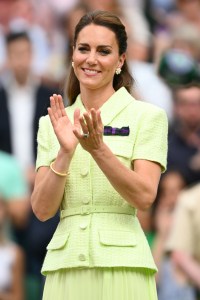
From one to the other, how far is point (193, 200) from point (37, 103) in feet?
7.04

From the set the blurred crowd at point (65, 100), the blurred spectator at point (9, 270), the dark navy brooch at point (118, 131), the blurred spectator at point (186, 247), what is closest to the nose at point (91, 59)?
the dark navy brooch at point (118, 131)

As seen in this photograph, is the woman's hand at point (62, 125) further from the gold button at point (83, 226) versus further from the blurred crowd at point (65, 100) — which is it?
the blurred crowd at point (65, 100)

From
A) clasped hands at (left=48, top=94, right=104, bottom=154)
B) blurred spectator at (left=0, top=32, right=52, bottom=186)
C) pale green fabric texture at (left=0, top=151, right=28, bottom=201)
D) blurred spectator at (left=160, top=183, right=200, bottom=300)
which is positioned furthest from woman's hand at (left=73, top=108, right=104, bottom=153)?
blurred spectator at (left=0, top=32, right=52, bottom=186)

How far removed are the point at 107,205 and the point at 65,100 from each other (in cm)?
274

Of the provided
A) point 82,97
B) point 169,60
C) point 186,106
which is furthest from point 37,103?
point 82,97

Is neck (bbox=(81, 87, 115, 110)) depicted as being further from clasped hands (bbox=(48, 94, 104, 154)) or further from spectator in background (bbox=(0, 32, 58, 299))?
spectator in background (bbox=(0, 32, 58, 299))

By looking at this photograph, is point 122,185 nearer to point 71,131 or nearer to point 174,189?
point 71,131

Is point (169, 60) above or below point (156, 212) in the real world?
above

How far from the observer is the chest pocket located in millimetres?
5141

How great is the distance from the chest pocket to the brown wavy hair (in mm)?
346

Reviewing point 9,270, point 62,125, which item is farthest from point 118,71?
point 9,270

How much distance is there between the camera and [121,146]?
5164 millimetres

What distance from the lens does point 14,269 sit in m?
8.91

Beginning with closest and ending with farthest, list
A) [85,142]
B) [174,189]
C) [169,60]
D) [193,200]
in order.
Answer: [85,142]
[169,60]
[193,200]
[174,189]
